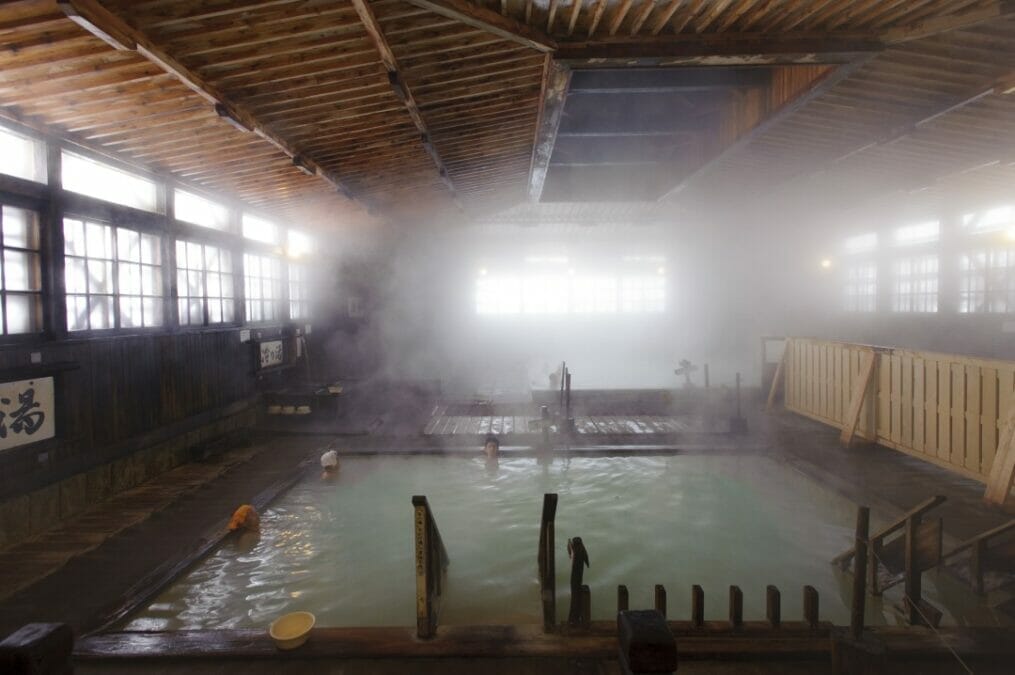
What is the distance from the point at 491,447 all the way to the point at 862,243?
14733mm

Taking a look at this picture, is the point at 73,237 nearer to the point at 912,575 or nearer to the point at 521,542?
the point at 521,542

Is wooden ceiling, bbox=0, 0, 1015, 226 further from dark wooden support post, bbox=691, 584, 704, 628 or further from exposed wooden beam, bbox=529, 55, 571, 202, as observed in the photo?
dark wooden support post, bbox=691, 584, 704, 628

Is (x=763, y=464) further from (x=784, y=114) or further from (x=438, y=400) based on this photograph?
(x=438, y=400)

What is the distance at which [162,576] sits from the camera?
4.38 metres

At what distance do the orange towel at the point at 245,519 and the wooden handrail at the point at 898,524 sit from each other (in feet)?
19.9

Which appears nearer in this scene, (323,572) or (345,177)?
(323,572)

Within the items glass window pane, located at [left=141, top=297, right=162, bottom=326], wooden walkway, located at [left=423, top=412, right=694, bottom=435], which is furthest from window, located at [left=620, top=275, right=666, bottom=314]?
glass window pane, located at [left=141, top=297, right=162, bottom=326]

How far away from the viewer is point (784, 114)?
21.5ft

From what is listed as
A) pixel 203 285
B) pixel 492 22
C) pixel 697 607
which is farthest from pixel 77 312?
pixel 697 607

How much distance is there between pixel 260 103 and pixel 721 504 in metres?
7.73

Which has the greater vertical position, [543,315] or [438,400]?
[543,315]

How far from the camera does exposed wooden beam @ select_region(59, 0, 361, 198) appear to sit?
3.46 m

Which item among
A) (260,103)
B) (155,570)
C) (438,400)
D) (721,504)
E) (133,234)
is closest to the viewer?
(155,570)

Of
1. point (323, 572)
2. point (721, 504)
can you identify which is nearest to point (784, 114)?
point (721, 504)
